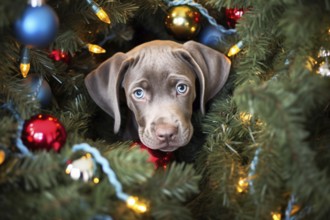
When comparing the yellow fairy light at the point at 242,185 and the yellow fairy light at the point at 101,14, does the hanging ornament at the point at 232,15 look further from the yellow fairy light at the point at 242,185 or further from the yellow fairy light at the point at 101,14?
the yellow fairy light at the point at 242,185

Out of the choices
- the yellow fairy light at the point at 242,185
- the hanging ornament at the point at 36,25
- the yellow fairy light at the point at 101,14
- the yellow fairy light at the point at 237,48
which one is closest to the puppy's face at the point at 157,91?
the yellow fairy light at the point at 237,48

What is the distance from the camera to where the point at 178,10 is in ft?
7.48

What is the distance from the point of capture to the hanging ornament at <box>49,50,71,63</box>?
2.04 m

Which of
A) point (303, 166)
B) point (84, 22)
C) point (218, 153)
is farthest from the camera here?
point (84, 22)

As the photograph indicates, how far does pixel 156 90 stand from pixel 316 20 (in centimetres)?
104

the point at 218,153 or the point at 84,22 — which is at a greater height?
the point at 84,22

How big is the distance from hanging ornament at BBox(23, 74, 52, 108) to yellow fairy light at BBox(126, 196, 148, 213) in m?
0.70

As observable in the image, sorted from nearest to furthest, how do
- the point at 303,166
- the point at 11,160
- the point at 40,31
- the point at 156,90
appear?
the point at 303,166, the point at 11,160, the point at 40,31, the point at 156,90

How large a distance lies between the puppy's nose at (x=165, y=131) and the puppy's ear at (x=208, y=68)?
29 centimetres

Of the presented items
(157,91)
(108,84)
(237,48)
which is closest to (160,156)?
(157,91)

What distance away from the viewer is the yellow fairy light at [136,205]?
4.28 ft

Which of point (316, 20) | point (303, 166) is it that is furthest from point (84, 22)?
point (303, 166)

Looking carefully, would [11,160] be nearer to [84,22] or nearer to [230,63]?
[84,22]

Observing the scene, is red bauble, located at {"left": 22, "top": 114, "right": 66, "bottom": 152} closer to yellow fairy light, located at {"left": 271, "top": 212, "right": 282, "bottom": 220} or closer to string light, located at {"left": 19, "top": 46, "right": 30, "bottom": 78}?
string light, located at {"left": 19, "top": 46, "right": 30, "bottom": 78}
